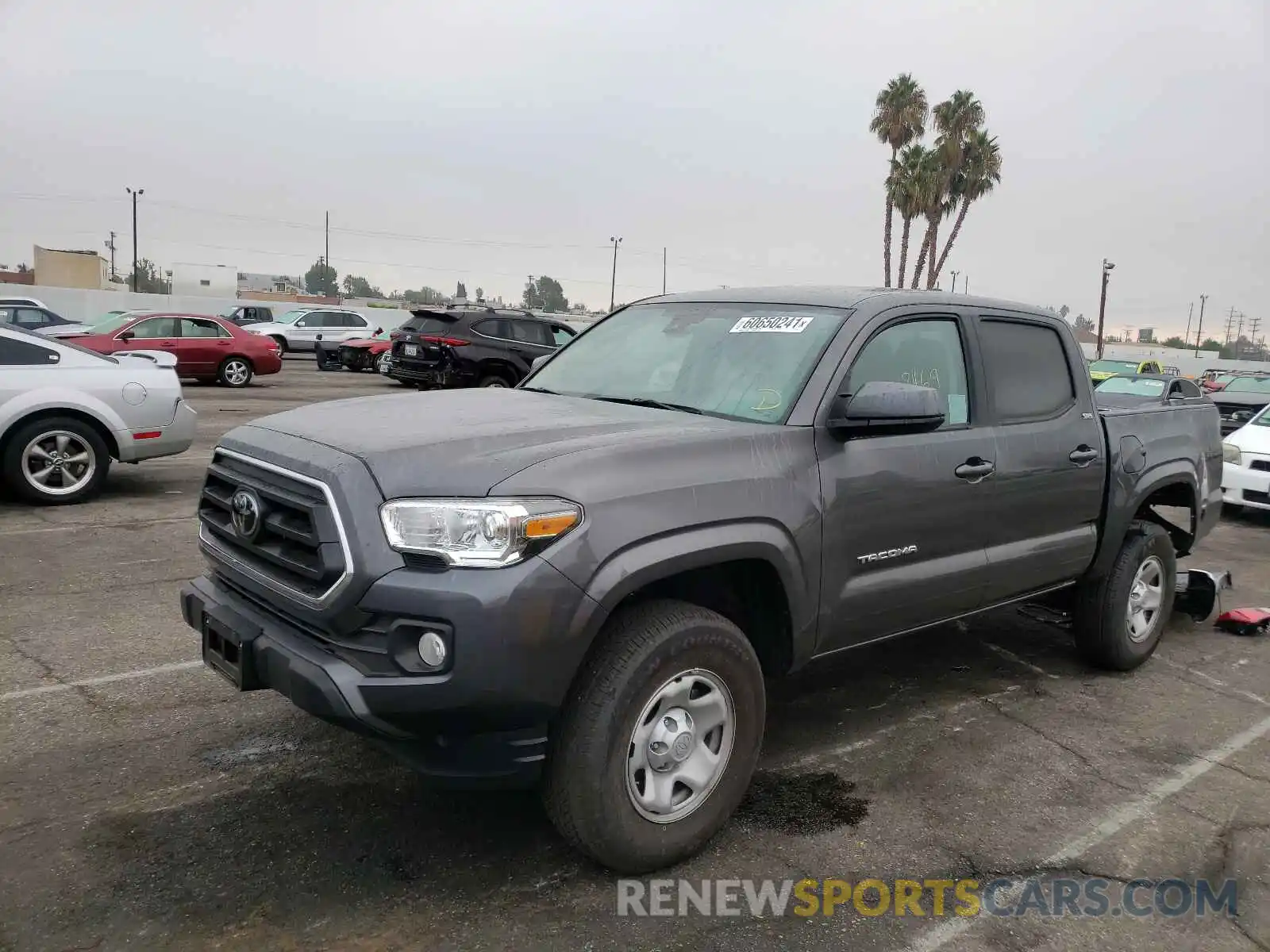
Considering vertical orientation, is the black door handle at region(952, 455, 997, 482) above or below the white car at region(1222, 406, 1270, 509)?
above

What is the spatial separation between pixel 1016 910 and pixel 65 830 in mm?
3040

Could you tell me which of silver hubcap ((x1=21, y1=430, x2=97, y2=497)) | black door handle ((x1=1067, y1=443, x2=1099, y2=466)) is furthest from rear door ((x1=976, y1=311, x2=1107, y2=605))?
silver hubcap ((x1=21, y1=430, x2=97, y2=497))

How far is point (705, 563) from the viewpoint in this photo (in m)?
3.05

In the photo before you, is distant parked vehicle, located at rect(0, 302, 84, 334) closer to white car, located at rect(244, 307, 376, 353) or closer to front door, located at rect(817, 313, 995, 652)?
white car, located at rect(244, 307, 376, 353)

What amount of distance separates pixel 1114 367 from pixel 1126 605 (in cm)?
2230

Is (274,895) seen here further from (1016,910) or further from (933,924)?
(1016,910)

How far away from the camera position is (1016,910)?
304cm

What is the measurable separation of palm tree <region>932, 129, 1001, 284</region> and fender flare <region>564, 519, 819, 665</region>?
131 ft

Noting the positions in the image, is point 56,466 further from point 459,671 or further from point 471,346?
point 471,346

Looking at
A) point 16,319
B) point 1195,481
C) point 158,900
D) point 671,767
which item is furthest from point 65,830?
point 16,319

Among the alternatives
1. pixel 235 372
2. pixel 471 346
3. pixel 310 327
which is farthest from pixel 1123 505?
pixel 310 327

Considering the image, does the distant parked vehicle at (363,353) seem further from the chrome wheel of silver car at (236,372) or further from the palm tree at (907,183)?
the palm tree at (907,183)

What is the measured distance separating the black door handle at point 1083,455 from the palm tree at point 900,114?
3823cm

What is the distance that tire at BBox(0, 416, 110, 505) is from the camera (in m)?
7.92
